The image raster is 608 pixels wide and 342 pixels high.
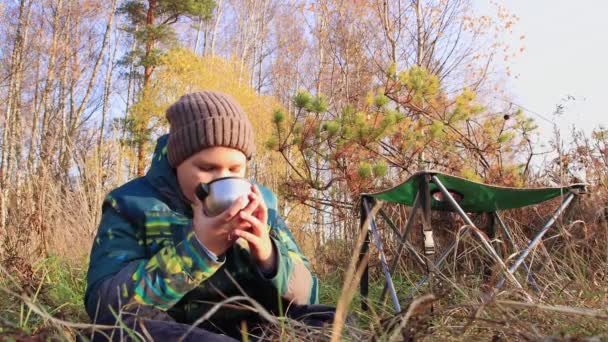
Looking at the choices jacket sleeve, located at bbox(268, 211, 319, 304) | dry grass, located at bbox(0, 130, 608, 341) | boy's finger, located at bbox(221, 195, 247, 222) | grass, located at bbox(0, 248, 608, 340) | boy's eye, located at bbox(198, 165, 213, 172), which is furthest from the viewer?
dry grass, located at bbox(0, 130, 608, 341)

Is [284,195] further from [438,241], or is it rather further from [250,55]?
[250,55]

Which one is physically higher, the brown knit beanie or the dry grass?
the brown knit beanie

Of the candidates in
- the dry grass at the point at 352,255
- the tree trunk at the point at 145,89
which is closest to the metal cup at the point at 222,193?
the dry grass at the point at 352,255

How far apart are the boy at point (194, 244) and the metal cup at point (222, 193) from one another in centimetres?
2

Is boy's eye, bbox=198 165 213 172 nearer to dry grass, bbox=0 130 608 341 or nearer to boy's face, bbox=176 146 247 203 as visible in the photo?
boy's face, bbox=176 146 247 203

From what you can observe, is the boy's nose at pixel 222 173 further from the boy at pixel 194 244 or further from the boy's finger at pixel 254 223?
the boy's finger at pixel 254 223

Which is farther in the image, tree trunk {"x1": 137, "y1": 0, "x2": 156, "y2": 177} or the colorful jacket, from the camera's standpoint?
tree trunk {"x1": 137, "y1": 0, "x2": 156, "y2": 177}

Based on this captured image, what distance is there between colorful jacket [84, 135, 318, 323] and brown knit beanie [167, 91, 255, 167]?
95 mm

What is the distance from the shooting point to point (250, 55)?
67.5 ft

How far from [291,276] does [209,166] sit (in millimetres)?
354

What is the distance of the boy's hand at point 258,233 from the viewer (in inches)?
43.9

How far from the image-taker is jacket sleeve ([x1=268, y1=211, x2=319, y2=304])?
126 cm

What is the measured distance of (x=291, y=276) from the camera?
1.33m

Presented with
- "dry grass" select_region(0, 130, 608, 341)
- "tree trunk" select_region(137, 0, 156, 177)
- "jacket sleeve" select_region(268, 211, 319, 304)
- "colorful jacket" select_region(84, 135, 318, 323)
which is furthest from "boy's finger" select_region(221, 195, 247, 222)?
"tree trunk" select_region(137, 0, 156, 177)
